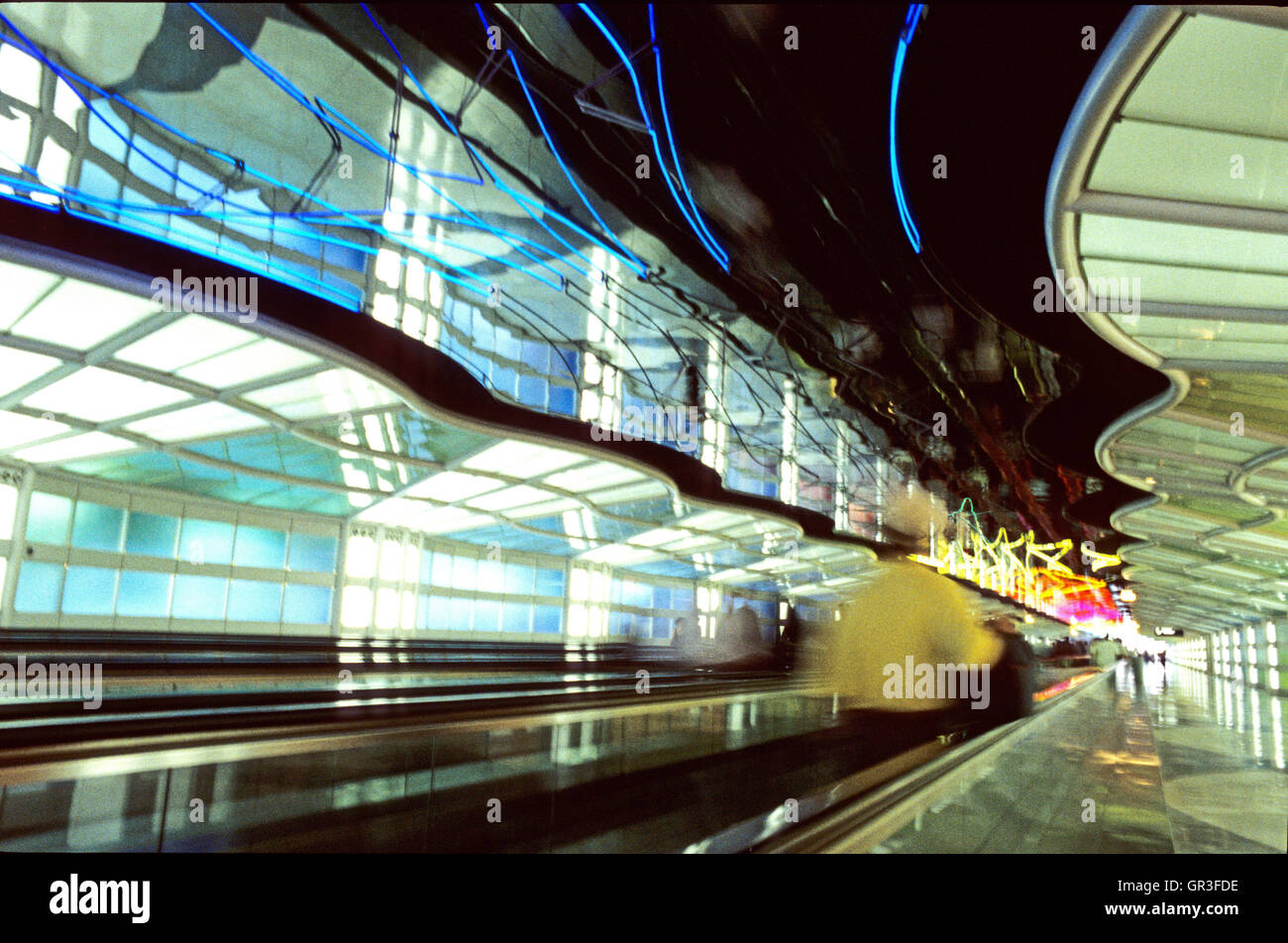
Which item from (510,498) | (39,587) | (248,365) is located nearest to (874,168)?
(248,365)

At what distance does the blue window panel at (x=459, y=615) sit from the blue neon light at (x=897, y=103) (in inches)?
803

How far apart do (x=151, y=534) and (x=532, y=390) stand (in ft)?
32.0

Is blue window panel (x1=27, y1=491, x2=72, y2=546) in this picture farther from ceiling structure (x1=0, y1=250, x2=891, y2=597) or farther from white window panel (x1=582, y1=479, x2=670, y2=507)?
white window panel (x1=582, y1=479, x2=670, y2=507)

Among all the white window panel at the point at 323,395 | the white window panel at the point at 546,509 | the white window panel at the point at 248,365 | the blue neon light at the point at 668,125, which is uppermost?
the blue neon light at the point at 668,125

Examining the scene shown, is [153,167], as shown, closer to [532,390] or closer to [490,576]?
[532,390]

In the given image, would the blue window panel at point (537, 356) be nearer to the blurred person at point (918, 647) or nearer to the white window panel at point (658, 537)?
the white window panel at point (658, 537)

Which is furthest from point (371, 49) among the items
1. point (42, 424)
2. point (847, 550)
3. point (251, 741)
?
point (847, 550)

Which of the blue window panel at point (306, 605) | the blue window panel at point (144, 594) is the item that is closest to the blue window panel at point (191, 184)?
the blue window panel at point (144, 594)

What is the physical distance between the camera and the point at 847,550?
34281 millimetres

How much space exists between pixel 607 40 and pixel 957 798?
8.48 meters

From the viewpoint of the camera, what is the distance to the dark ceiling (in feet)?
23.9

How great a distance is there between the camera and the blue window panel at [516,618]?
29562 mm
